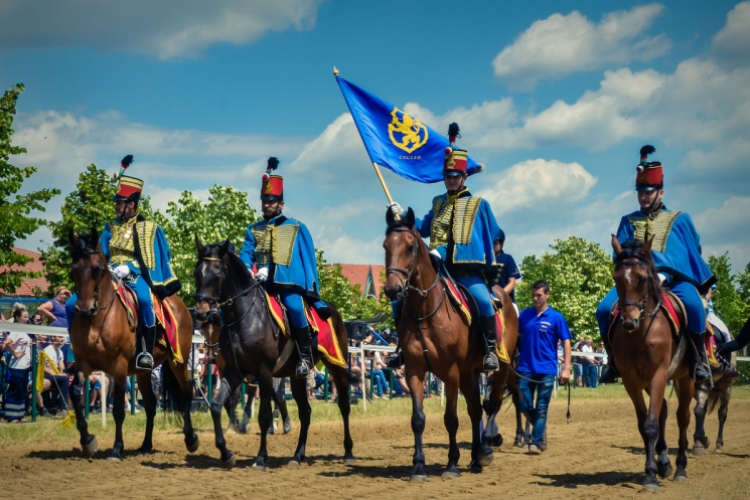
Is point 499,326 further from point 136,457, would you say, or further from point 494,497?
point 136,457

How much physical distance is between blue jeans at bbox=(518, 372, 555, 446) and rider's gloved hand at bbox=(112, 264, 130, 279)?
19.1 feet

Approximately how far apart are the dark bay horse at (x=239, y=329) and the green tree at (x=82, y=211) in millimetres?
31570

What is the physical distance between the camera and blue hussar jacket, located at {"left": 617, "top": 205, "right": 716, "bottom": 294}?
34.9 feet

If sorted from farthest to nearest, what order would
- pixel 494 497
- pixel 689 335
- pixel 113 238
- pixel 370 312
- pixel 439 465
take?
pixel 370 312 → pixel 113 238 → pixel 439 465 → pixel 689 335 → pixel 494 497

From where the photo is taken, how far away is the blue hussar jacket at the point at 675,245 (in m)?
10.6

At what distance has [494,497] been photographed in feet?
29.6

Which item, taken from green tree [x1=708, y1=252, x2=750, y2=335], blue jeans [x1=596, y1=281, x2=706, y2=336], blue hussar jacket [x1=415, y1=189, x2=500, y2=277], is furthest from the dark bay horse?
green tree [x1=708, y1=252, x2=750, y2=335]

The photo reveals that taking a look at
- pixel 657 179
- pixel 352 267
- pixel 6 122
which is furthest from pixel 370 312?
pixel 657 179

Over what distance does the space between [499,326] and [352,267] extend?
106 meters

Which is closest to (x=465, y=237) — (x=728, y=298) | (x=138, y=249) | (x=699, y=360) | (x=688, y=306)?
(x=688, y=306)

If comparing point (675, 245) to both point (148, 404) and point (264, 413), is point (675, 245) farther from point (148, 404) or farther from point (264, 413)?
point (148, 404)

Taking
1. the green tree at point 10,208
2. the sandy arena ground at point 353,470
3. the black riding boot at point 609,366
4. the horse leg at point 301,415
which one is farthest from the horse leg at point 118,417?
the green tree at point 10,208

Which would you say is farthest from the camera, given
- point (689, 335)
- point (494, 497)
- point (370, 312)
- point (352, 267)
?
point (352, 267)

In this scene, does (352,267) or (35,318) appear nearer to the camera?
(35,318)
